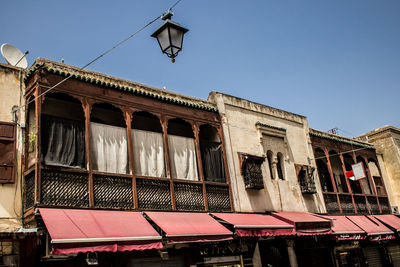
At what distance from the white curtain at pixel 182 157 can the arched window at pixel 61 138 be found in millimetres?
3019

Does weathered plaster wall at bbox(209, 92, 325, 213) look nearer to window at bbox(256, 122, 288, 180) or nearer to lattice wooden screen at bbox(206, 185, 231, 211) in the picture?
window at bbox(256, 122, 288, 180)

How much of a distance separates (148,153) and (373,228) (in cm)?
1066

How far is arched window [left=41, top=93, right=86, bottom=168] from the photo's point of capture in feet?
34.0

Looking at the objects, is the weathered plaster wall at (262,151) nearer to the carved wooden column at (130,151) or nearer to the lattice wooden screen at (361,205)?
the lattice wooden screen at (361,205)

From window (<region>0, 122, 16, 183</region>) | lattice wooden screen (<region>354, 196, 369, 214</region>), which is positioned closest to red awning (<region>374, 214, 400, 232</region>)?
lattice wooden screen (<region>354, 196, 369, 214</region>)

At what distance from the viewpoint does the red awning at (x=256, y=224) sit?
484 inches

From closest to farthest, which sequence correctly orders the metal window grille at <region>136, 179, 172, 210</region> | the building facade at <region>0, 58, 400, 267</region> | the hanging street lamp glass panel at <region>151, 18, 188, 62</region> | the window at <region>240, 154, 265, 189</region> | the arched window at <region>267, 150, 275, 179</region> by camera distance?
the hanging street lamp glass panel at <region>151, 18, 188, 62</region>
the building facade at <region>0, 58, 400, 267</region>
the metal window grille at <region>136, 179, 172, 210</region>
the window at <region>240, 154, 265, 189</region>
the arched window at <region>267, 150, 275, 179</region>

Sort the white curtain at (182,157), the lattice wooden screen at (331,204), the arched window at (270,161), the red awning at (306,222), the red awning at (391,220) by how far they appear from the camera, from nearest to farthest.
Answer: the white curtain at (182,157) → the red awning at (306,222) → the arched window at (270,161) → the lattice wooden screen at (331,204) → the red awning at (391,220)

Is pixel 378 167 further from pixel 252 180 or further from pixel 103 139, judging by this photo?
pixel 103 139

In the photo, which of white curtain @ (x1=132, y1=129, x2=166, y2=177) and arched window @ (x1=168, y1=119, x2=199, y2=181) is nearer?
white curtain @ (x1=132, y1=129, x2=166, y2=177)

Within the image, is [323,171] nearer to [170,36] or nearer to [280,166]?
[280,166]

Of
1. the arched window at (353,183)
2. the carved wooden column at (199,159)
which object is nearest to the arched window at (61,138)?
the carved wooden column at (199,159)

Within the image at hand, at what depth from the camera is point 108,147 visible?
1156 cm

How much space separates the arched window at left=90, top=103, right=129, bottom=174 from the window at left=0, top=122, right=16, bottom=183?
194cm
